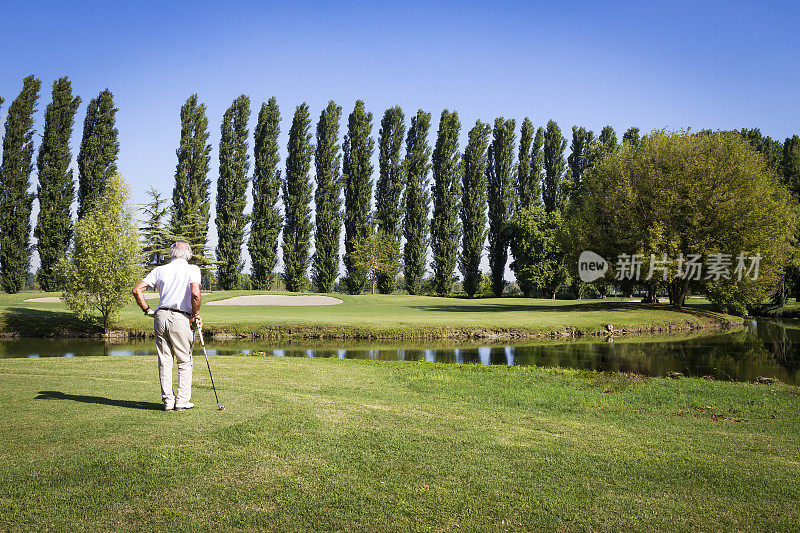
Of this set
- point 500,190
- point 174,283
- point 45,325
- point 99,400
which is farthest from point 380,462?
point 500,190

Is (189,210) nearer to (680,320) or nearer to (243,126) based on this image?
(243,126)

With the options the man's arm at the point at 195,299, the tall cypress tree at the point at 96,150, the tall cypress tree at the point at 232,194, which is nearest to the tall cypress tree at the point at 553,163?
the tall cypress tree at the point at 232,194

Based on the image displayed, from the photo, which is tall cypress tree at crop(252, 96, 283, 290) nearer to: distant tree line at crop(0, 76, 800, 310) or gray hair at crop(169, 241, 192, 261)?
distant tree line at crop(0, 76, 800, 310)

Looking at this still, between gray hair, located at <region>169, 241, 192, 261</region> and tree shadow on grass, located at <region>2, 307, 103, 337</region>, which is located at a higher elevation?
gray hair, located at <region>169, 241, 192, 261</region>

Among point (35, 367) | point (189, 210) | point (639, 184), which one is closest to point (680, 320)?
point (639, 184)

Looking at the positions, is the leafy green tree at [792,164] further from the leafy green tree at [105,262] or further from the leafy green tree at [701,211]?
the leafy green tree at [105,262]

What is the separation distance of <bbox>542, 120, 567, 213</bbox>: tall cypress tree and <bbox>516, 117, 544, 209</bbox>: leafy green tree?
5.91 ft

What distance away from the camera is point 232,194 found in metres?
58.7

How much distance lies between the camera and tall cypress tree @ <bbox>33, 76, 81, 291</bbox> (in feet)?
168

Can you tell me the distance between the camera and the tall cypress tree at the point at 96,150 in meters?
53.8

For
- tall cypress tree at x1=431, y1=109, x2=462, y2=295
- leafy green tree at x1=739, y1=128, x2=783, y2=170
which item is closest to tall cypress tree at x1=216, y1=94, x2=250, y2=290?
tall cypress tree at x1=431, y1=109, x2=462, y2=295

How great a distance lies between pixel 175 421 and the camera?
7203 millimetres

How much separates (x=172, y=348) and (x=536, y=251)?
59.1 meters

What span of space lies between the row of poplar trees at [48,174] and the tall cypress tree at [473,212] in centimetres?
3984
